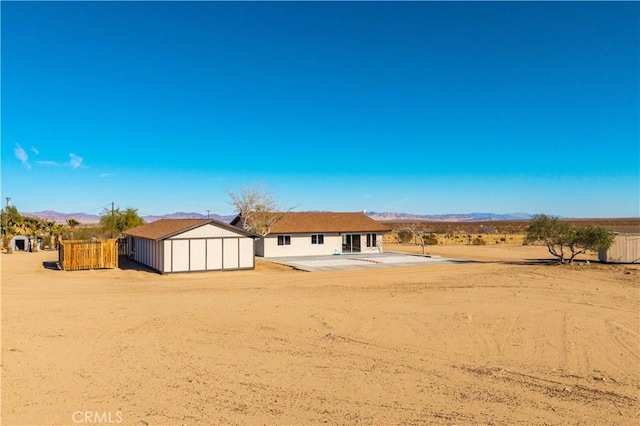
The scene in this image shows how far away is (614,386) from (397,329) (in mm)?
5421

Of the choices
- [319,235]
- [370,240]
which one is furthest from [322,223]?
[370,240]

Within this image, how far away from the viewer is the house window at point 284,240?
123ft

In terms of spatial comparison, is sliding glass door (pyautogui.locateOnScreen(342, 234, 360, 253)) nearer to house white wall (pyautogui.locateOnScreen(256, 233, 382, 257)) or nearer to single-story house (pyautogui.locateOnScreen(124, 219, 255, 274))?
house white wall (pyautogui.locateOnScreen(256, 233, 382, 257))

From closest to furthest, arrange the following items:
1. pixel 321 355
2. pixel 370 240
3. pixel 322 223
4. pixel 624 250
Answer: pixel 321 355 → pixel 624 250 → pixel 322 223 → pixel 370 240

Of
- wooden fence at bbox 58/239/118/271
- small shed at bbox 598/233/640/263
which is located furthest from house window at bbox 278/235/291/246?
small shed at bbox 598/233/640/263

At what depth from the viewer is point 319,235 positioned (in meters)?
38.8

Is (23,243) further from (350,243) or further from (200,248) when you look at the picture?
(350,243)

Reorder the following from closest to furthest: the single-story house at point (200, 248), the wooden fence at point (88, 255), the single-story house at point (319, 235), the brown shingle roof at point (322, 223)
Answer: the single-story house at point (200, 248) < the wooden fence at point (88, 255) < the single-story house at point (319, 235) < the brown shingle roof at point (322, 223)

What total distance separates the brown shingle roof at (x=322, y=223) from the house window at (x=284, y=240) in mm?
498

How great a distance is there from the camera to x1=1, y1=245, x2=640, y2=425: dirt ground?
734 cm

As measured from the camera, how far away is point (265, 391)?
8125 mm

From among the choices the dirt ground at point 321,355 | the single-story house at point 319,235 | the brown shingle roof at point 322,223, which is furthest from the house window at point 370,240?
the dirt ground at point 321,355

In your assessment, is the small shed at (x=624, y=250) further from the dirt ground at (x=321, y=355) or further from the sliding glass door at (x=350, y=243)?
the sliding glass door at (x=350, y=243)

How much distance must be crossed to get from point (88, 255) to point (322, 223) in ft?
62.1
